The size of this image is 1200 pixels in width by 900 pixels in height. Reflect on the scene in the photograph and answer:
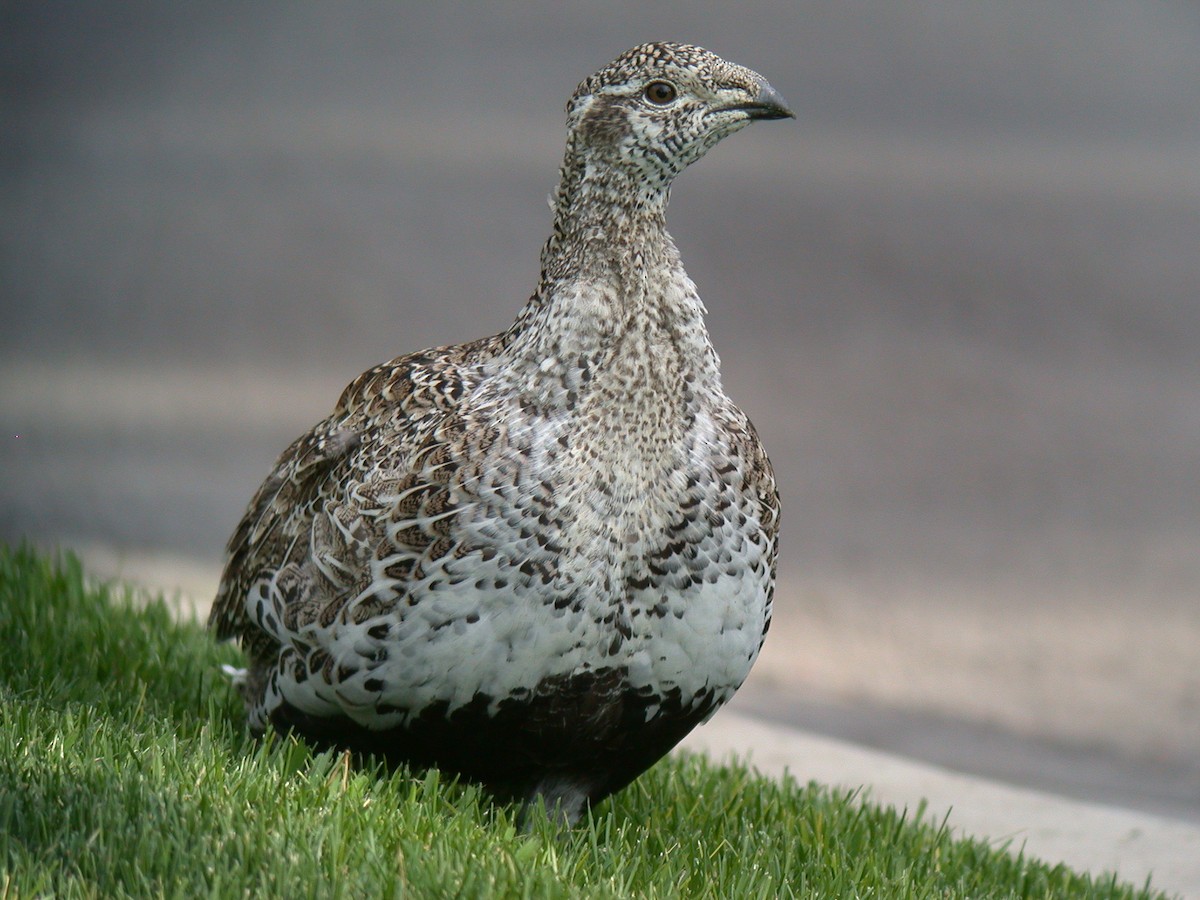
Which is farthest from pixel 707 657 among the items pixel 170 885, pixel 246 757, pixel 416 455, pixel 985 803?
pixel 985 803

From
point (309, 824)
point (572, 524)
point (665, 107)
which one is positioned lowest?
point (309, 824)

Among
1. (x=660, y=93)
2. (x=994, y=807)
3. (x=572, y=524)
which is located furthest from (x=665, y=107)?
(x=994, y=807)

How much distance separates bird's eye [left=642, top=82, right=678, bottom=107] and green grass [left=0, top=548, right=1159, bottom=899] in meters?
1.54

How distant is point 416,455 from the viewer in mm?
3484

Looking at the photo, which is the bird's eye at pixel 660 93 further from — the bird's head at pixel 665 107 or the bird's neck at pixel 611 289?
the bird's neck at pixel 611 289

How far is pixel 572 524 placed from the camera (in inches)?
131

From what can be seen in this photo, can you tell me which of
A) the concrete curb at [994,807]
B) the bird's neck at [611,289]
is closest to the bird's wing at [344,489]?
the bird's neck at [611,289]

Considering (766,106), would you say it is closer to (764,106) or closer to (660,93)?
(764,106)

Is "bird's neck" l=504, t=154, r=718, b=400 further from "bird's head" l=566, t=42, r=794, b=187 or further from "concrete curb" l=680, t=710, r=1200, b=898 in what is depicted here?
"concrete curb" l=680, t=710, r=1200, b=898

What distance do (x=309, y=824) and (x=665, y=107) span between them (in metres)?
1.64

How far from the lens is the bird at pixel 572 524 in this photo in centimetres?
335

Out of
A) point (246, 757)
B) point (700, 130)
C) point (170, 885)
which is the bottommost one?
point (170, 885)

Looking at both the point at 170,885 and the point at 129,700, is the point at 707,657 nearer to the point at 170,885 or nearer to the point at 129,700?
the point at 170,885

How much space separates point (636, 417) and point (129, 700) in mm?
1716
